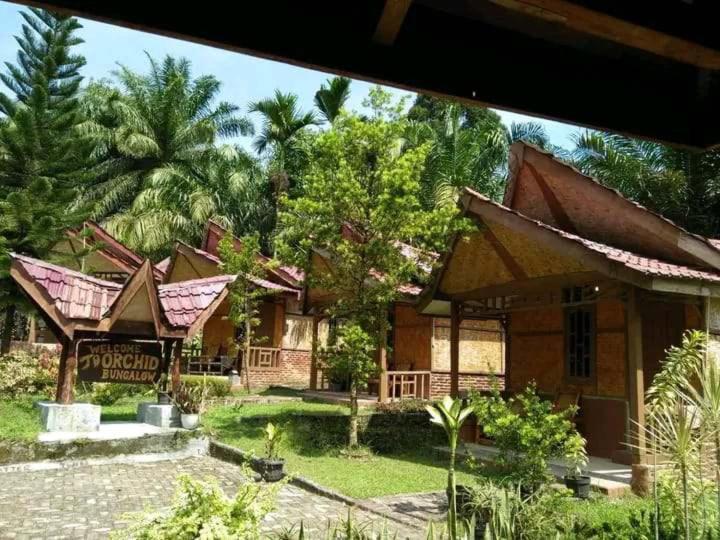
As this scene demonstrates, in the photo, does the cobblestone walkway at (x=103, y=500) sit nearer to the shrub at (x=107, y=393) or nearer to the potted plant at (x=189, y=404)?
the potted plant at (x=189, y=404)

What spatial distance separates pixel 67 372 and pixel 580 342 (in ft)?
30.7

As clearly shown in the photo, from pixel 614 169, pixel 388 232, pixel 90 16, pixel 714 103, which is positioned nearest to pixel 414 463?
pixel 388 232

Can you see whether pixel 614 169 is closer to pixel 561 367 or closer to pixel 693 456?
pixel 561 367

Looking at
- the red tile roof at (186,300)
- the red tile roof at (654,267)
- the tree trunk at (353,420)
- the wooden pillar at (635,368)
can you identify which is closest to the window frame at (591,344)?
the red tile roof at (654,267)

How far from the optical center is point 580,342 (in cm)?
1180

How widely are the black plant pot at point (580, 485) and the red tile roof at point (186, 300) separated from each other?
756cm

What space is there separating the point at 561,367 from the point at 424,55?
35.2 ft

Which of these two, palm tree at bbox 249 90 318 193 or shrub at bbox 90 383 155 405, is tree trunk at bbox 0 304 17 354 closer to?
shrub at bbox 90 383 155 405

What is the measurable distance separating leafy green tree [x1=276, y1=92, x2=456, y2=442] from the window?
2.90 m

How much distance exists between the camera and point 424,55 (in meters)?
2.31

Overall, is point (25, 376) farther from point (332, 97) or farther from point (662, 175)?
point (662, 175)

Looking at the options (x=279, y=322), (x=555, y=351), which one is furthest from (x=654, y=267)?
(x=279, y=322)

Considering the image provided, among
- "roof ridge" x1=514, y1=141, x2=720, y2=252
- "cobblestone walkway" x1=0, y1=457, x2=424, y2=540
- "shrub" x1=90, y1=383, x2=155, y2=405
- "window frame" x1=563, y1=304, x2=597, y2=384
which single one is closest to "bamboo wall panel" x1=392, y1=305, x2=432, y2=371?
"window frame" x1=563, y1=304, x2=597, y2=384

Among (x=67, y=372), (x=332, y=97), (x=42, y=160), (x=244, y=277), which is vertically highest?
(x=332, y=97)
